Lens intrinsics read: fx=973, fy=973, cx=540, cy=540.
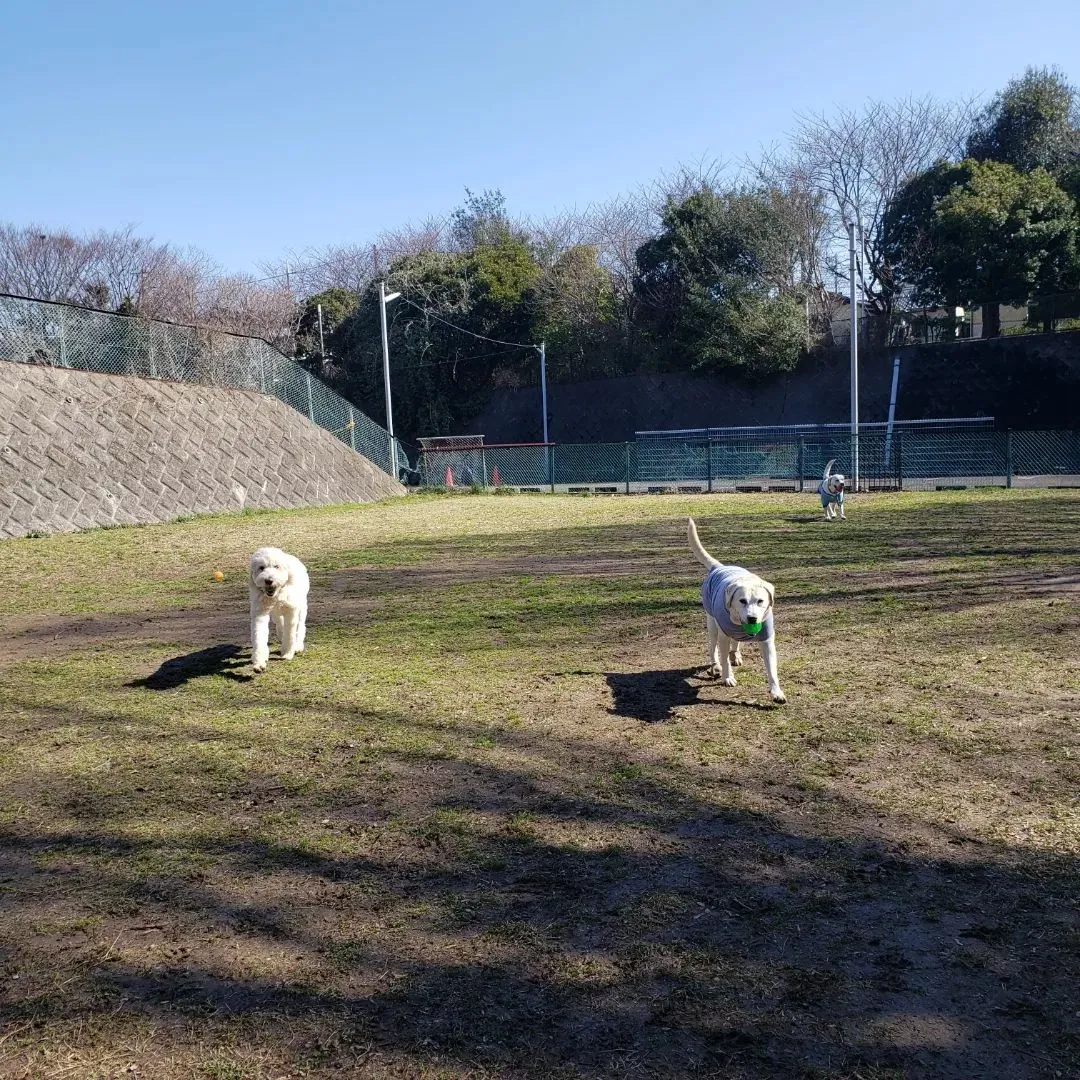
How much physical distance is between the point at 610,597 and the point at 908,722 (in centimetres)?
399

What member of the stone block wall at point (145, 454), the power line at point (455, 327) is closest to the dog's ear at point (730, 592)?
the stone block wall at point (145, 454)

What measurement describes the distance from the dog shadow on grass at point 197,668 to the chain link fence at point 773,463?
65.2 feet

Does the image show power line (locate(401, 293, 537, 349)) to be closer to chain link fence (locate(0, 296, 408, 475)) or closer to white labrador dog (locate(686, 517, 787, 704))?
chain link fence (locate(0, 296, 408, 475))

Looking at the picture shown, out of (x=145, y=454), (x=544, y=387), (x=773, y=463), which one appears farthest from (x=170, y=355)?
(x=544, y=387)

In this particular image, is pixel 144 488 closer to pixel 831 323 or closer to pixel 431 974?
pixel 431 974

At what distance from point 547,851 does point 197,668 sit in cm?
353

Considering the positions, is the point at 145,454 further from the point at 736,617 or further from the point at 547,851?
the point at 547,851

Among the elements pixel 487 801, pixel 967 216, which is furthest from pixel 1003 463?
pixel 487 801

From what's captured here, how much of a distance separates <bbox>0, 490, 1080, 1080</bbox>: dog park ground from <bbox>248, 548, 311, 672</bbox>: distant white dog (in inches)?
7.7

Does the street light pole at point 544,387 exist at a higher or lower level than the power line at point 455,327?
lower

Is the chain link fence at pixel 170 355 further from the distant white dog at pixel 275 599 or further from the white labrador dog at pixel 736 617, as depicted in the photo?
the white labrador dog at pixel 736 617

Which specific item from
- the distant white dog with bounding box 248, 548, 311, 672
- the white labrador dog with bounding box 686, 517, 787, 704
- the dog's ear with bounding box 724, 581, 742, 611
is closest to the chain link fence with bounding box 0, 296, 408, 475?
the distant white dog with bounding box 248, 548, 311, 672

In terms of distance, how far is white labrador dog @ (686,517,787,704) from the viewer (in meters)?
4.58

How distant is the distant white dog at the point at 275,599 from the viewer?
568 cm
